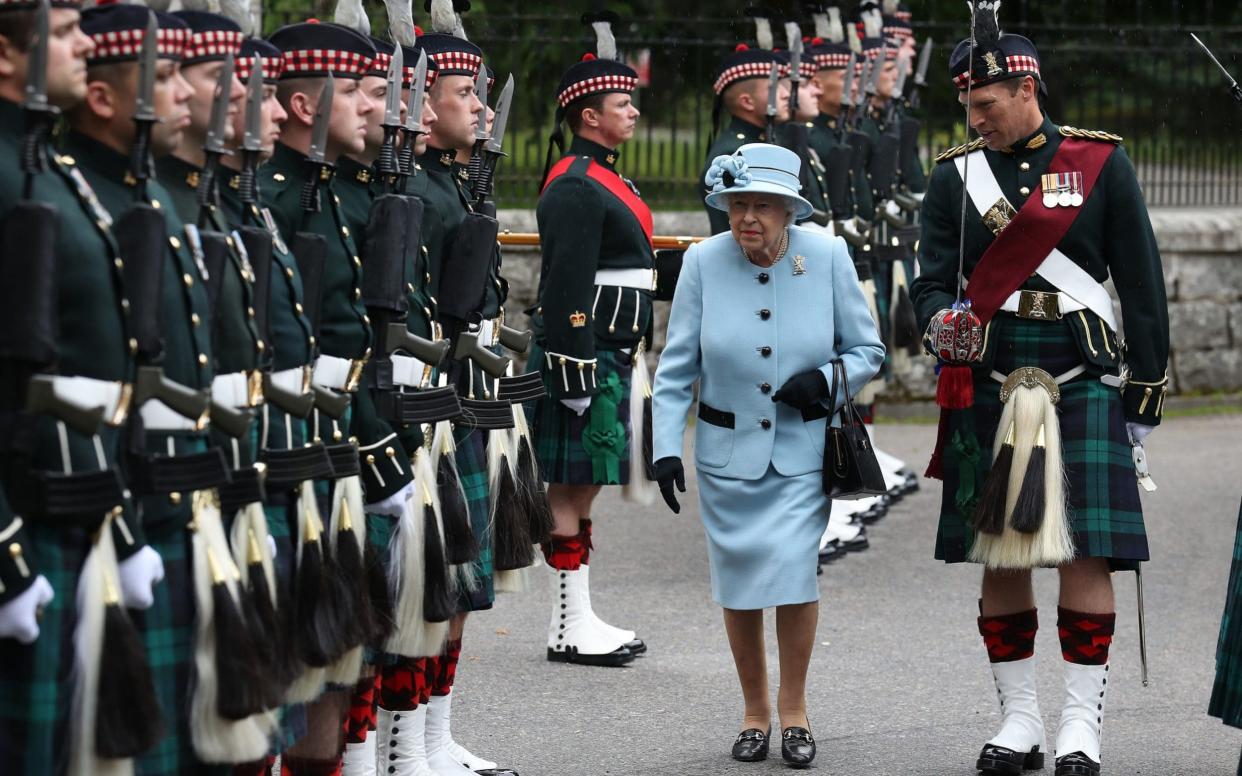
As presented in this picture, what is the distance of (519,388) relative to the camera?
19.1 feet

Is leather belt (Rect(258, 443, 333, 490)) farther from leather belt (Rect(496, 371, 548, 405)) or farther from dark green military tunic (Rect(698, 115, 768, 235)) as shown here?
dark green military tunic (Rect(698, 115, 768, 235))

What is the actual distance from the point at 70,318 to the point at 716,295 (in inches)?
99.4

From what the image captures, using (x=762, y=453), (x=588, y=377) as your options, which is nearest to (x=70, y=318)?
(x=762, y=453)

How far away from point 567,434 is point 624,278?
1.80 ft

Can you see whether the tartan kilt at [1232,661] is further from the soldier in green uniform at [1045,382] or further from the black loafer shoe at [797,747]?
the black loafer shoe at [797,747]

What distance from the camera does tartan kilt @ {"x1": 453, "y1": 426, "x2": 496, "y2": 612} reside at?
5.40 metres

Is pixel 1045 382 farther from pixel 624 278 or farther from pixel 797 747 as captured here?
pixel 624 278

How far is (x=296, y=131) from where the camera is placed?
472 cm

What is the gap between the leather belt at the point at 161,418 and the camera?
3773mm

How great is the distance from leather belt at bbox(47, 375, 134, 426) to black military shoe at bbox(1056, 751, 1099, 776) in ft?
9.56

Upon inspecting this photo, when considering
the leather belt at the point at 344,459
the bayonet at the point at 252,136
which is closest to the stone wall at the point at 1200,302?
the leather belt at the point at 344,459

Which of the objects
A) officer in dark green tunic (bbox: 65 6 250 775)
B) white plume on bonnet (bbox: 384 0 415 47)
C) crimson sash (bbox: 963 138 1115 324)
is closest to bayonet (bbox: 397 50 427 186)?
white plume on bonnet (bbox: 384 0 415 47)

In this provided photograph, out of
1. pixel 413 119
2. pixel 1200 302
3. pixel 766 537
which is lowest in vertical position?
pixel 1200 302

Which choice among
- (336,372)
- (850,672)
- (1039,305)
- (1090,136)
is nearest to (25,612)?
(336,372)
